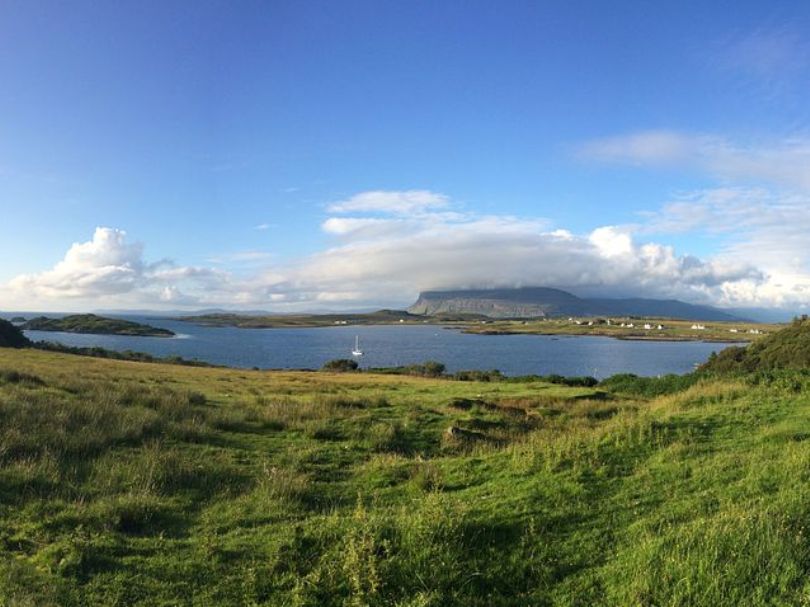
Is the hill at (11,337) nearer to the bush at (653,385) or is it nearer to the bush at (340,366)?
the bush at (340,366)

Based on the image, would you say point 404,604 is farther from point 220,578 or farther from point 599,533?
point 599,533

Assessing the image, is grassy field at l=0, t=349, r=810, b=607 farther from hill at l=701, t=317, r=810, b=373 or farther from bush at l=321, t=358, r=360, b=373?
bush at l=321, t=358, r=360, b=373

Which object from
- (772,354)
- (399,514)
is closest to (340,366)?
(772,354)

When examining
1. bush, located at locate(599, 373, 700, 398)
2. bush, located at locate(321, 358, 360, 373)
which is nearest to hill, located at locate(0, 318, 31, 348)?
bush, located at locate(321, 358, 360, 373)

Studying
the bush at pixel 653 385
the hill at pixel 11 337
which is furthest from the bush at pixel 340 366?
the hill at pixel 11 337

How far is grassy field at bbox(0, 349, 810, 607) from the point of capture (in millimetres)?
6707

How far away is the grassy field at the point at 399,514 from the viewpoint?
6.71m

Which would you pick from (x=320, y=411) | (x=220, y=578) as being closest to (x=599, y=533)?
(x=220, y=578)

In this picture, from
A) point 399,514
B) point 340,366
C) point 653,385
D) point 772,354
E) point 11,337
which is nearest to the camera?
point 399,514

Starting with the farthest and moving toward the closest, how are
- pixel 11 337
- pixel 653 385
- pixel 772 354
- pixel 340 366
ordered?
1. pixel 11 337
2. pixel 340 366
3. pixel 772 354
4. pixel 653 385

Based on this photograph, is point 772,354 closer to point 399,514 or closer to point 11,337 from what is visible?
point 399,514

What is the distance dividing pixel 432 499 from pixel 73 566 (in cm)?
481

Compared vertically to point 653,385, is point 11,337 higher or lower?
higher

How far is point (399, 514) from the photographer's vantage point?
908 centimetres
